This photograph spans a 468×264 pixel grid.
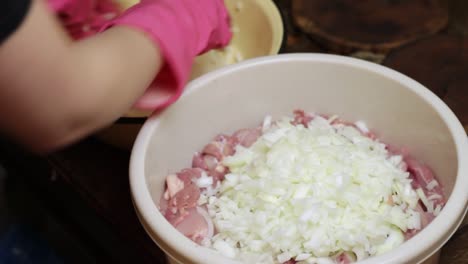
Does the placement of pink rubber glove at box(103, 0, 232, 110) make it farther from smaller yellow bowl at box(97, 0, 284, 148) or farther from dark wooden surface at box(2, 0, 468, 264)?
dark wooden surface at box(2, 0, 468, 264)

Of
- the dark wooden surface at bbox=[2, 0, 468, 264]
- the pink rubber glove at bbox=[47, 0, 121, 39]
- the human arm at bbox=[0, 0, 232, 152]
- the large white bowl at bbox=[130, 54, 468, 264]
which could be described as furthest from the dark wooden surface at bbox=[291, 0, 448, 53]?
the human arm at bbox=[0, 0, 232, 152]

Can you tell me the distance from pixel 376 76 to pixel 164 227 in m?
0.30

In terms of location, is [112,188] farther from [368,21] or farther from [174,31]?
[368,21]

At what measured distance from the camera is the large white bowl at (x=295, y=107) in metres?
0.61

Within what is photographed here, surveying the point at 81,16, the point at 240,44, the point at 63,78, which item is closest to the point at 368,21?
the point at 240,44

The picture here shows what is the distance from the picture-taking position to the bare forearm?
432mm

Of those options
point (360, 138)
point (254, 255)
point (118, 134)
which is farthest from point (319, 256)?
point (118, 134)

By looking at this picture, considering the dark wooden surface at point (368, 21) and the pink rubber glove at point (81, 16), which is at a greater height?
the pink rubber glove at point (81, 16)

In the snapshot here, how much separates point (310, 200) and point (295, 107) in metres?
0.18

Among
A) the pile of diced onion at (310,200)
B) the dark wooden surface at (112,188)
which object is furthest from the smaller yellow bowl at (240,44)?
the pile of diced onion at (310,200)

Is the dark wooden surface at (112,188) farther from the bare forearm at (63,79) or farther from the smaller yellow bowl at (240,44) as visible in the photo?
the bare forearm at (63,79)

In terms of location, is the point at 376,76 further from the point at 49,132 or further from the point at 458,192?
the point at 49,132

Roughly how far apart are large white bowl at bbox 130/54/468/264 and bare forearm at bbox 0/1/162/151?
118 millimetres

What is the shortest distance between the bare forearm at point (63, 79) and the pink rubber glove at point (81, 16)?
205mm
